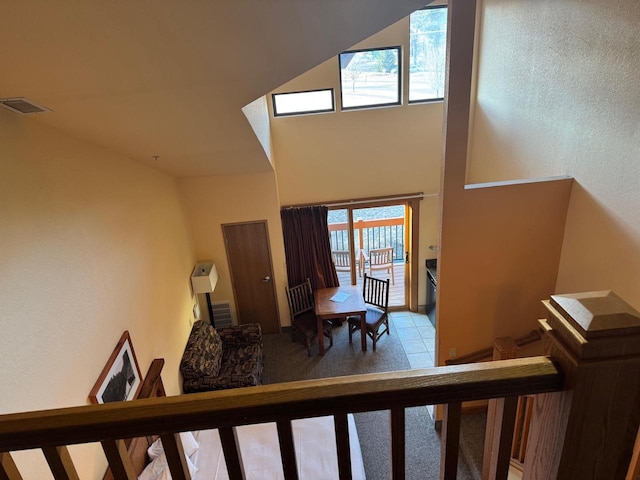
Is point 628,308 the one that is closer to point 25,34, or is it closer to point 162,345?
point 25,34

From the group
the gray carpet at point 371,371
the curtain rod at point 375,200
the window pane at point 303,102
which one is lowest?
the gray carpet at point 371,371

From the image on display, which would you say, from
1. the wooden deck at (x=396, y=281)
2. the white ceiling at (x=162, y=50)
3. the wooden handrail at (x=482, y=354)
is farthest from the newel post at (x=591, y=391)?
the wooden deck at (x=396, y=281)

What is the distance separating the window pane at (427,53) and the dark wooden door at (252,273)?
2909mm

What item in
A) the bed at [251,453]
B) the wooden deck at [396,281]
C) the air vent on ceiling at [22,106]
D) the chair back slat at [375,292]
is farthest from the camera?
the wooden deck at [396,281]

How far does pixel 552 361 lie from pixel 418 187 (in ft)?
16.3

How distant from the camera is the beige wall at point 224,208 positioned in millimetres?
5047

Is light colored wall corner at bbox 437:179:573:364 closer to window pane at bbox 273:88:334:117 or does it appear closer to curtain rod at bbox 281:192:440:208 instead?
curtain rod at bbox 281:192:440:208

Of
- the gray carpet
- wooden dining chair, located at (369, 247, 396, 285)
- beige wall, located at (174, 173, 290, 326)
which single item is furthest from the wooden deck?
beige wall, located at (174, 173, 290, 326)

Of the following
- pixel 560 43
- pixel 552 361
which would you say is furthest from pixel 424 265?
pixel 552 361

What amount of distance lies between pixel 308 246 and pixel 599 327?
4939 mm

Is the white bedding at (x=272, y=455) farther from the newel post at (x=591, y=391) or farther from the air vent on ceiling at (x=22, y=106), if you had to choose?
the air vent on ceiling at (x=22, y=106)

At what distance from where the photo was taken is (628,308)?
0.62m

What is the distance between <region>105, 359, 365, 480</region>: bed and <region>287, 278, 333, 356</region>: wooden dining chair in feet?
5.79

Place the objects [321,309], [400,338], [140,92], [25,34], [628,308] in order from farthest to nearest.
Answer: [400,338], [321,309], [140,92], [25,34], [628,308]
